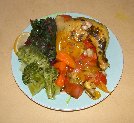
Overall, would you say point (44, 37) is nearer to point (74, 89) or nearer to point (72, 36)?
point (72, 36)

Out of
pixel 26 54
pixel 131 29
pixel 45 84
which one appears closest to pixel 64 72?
pixel 45 84

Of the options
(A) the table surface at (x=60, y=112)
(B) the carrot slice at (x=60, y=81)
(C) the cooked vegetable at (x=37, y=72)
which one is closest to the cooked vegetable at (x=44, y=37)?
(C) the cooked vegetable at (x=37, y=72)

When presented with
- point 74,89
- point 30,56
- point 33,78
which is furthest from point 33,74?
point 74,89

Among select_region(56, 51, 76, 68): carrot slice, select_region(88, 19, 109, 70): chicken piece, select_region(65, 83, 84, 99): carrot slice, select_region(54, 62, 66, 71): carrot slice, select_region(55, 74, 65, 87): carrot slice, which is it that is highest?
select_region(88, 19, 109, 70): chicken piece

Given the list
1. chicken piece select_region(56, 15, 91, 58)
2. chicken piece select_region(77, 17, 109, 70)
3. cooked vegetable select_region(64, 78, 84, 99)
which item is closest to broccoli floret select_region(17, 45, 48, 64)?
chicken piece select_region(56, 15, 91, 58)

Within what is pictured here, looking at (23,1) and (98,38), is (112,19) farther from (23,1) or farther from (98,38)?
(23,1)

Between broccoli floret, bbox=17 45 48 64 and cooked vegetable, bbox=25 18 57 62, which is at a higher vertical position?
cooked vegetable, bbox=25 18 57 62

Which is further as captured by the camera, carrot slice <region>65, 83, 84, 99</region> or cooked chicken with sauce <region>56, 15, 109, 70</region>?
cooked chicken with sauce <region>56, 15, 109, 70</region>

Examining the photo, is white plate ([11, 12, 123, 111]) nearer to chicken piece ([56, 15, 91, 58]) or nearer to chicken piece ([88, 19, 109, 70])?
chicken piece ([88, 19, 109, 70])
